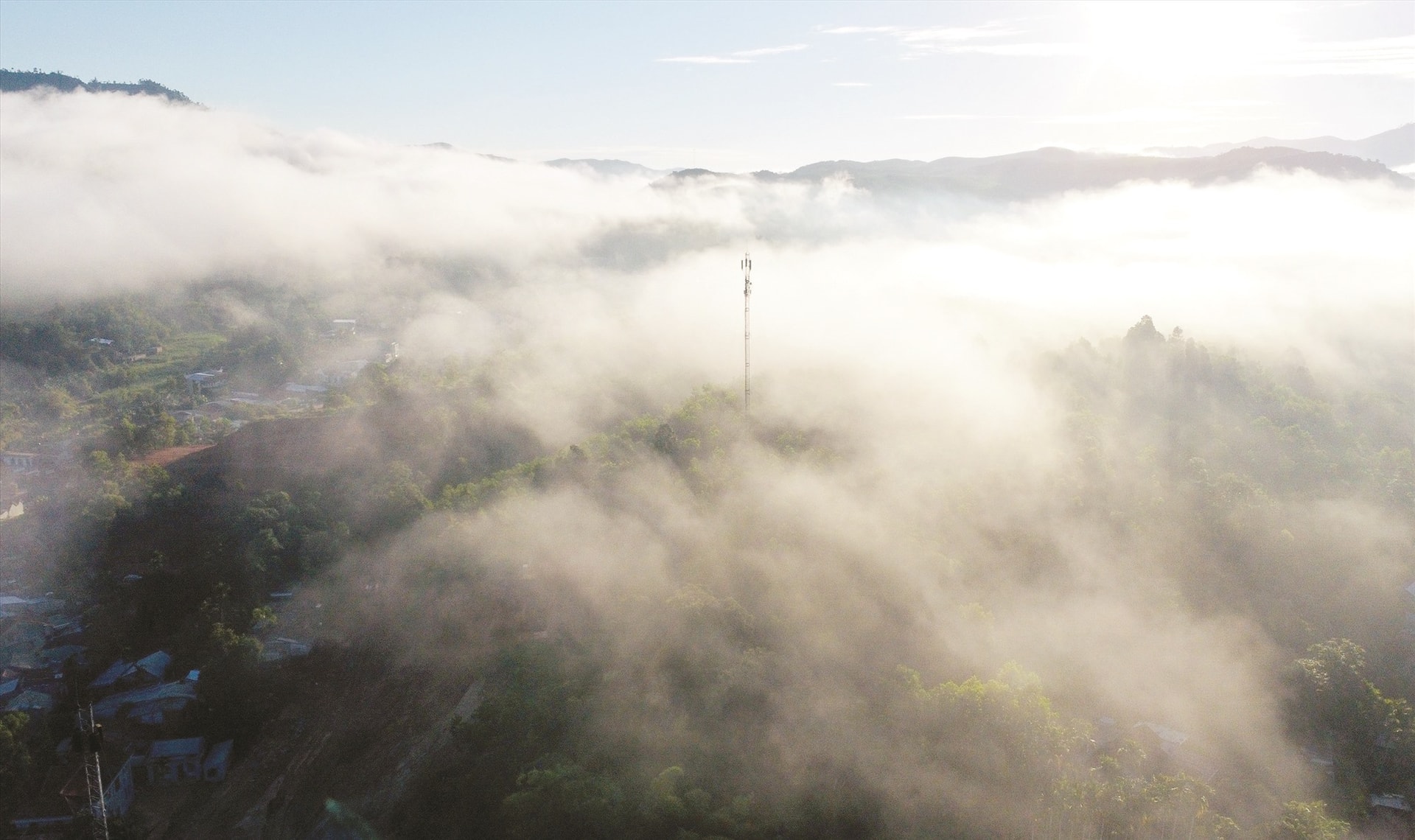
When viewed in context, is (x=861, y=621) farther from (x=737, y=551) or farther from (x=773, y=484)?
(x=773, y=484)

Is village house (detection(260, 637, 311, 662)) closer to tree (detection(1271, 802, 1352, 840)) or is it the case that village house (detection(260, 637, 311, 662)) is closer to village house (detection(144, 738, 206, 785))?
village house (detection(144, 738, 206, 785))

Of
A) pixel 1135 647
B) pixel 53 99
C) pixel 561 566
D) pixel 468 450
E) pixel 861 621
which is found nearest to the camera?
pixel 861 621

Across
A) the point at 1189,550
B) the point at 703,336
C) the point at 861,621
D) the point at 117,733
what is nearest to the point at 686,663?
the point at 861,621

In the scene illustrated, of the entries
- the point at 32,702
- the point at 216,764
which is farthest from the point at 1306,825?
the point at 32,702

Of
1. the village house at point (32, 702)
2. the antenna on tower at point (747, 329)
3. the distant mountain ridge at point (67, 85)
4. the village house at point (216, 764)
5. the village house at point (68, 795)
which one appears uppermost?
the distant mountain ridge at point (67, 85)

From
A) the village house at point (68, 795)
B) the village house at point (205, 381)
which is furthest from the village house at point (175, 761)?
the village house at point (205, 381)

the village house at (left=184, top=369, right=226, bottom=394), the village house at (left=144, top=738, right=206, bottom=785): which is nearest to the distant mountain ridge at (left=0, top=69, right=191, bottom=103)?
the village house at (left=184, top=369, right=226, bottom=394)

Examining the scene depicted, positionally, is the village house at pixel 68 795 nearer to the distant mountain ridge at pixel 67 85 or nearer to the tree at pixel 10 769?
the tree at pixel 10 769

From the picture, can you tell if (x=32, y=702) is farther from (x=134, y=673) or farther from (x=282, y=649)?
(x=282, y=649)
